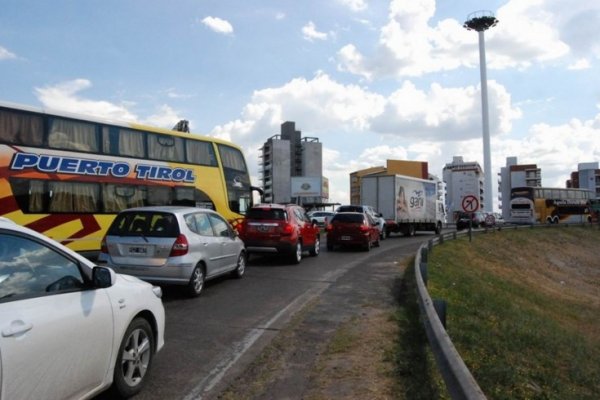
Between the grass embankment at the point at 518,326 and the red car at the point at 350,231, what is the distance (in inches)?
111

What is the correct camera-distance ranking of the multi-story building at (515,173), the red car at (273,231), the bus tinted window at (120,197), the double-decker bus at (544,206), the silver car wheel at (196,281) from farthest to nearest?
the multi-story building at (515,173), the double-decker bus at (544,206), the red car at (273,231), the bus tinted window at (120,197), the silver car wheel at (196,281)

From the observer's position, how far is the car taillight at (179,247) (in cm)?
934

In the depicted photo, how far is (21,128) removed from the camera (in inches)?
490

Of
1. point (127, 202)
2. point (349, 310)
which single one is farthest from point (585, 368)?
point (127, 202)

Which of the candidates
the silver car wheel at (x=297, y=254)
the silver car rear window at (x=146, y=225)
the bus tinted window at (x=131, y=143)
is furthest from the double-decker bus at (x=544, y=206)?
the silver car rear window at (x=146, y=225)

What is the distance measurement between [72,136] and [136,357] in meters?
10.3

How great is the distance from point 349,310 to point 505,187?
119534 mm

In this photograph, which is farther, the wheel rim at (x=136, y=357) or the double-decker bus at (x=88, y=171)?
the double-decker bus at (x=88, y=171)

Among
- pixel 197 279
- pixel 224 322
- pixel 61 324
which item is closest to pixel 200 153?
pixel 197 279

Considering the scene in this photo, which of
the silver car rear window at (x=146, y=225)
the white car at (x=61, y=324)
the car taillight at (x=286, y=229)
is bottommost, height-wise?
the white car at (x=61, y=324)

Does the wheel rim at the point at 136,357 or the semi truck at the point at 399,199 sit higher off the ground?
the semi truck at the point at 399,199

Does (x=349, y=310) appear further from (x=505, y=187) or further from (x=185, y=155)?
(x=505, y=187)

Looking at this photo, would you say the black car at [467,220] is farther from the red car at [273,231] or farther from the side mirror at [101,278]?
the side mirror at [101,278]

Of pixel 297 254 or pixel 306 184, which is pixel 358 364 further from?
pixel 306 184
